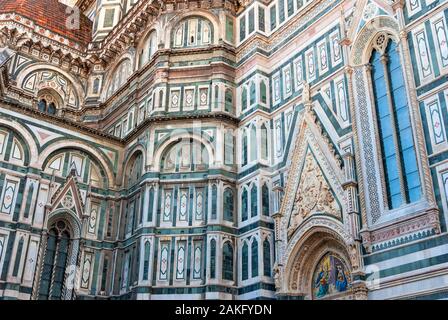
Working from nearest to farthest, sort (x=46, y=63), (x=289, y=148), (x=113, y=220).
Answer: (x=289, y=148) < (x=113, y=220) < (x=46, y=63)

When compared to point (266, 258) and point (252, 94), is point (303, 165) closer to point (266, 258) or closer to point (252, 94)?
point (266, 258)

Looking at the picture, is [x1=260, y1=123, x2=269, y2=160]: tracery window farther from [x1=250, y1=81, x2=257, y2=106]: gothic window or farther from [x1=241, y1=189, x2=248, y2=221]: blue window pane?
[x1=241, y1=189, x2=248, y2=221]: blue window pane

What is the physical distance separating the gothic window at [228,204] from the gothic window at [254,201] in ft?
3.15

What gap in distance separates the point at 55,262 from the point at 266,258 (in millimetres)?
8325

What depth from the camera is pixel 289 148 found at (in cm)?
1875

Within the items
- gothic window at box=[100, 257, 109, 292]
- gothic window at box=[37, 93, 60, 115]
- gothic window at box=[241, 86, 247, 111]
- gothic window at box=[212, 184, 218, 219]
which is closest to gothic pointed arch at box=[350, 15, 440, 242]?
gothic window at box=[241, 86, 247, 111]

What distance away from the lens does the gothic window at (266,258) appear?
17656mm

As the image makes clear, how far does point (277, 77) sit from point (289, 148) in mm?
3494

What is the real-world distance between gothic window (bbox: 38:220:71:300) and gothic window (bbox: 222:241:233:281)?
6.32m

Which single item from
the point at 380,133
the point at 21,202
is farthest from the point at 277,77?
the point at 21,202

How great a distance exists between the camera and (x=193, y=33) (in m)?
23.8
